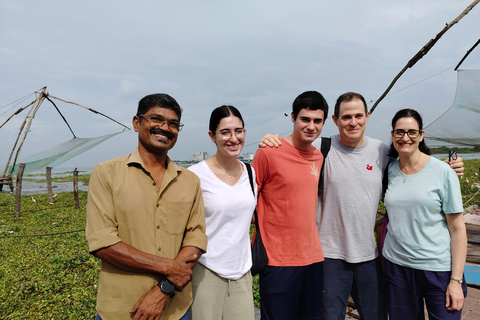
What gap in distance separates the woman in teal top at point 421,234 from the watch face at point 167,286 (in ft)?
6.01

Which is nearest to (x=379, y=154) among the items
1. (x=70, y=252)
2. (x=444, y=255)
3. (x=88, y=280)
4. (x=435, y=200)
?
(x=435, y=200)

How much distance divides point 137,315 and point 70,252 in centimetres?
662

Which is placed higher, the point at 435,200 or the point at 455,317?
the point at 435,200

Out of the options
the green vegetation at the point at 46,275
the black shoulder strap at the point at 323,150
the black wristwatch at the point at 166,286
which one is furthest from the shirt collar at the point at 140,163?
the green vegetation at the point at 46,275

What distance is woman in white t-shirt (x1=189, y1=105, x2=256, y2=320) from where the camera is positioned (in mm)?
2428

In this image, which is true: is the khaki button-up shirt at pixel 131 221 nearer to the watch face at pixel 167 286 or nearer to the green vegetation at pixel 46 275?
the watch face at pixel 167 286

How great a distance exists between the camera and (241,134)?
2.67 meters

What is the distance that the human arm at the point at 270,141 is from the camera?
297 centimetres

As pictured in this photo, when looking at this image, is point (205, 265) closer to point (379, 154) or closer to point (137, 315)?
point (137, 315)

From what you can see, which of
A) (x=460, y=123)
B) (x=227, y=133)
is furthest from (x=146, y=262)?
(x=460, y=123)

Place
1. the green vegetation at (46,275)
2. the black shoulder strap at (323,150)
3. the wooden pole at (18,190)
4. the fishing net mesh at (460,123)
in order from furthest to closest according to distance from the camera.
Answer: the wooden pole at (18,190) < the fishing net mesh at (460,123) < the green vegetation at (46,275) < the black shoulder strap at (323,150)

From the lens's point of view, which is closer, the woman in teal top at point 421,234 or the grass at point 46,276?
the woman in teal top at point 421,234

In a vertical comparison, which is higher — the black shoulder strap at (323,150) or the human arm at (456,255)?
the black shoulder strap at (323,150)

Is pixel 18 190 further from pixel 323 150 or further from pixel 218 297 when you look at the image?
pixel 323 150
